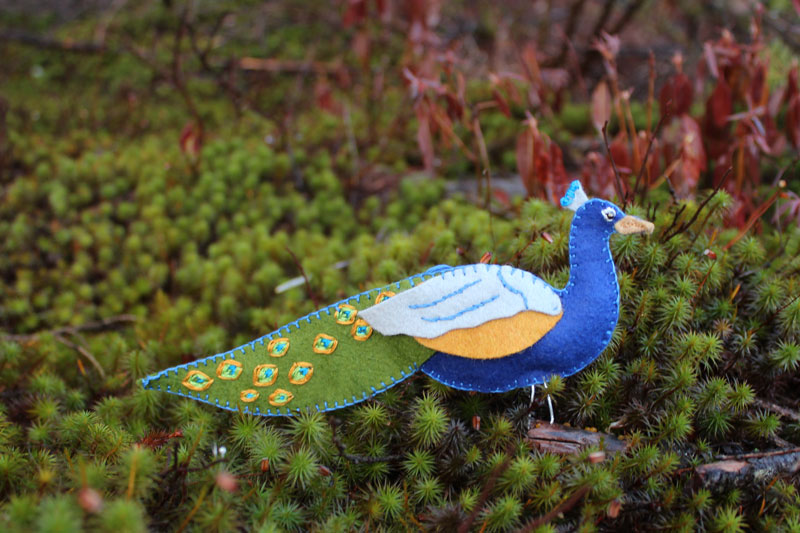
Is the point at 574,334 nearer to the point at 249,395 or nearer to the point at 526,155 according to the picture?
the point at 249,395

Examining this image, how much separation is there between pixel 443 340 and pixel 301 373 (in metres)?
0.41

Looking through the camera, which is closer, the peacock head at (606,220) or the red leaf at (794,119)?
the peacock head at (606,220)

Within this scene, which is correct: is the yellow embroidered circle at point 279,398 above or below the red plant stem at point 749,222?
below

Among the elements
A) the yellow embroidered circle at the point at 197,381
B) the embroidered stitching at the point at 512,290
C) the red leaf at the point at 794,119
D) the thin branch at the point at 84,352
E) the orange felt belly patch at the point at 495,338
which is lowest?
the thin branch at the point at 84,352

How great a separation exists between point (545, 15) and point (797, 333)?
11.4ft

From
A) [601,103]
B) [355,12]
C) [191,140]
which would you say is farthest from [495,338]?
[355,12]

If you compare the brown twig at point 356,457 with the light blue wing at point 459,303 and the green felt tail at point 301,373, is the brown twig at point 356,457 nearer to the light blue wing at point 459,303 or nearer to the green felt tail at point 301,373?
the green felt tail at point 301,373

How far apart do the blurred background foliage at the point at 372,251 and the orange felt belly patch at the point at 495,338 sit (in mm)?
199

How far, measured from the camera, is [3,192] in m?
2.89

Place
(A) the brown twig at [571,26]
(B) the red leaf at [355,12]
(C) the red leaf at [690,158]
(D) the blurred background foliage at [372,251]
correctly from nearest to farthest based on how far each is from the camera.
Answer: (D) the blurred background foliage at [372,251]
(C) the red leaf at [690,158]
(B) the red leaf at [355,12]
(A) the brown twig at [571,26]

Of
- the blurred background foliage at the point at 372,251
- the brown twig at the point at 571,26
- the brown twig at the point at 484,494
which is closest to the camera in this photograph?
the brown twig at the point at 484,494

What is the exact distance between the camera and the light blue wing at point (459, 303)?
146cm

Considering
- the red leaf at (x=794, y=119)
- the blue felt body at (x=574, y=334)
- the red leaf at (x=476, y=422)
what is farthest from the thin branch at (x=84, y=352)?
the red leaf at (x=794, y=119)

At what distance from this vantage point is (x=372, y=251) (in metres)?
2.32
